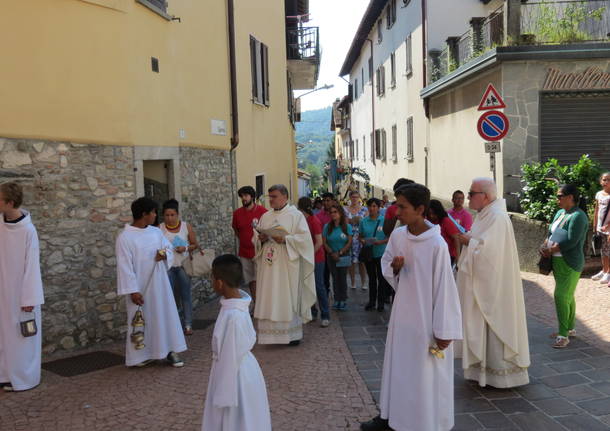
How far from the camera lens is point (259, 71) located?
14.9 meters

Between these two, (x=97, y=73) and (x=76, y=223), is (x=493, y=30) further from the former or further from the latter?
(x=76, y=223)

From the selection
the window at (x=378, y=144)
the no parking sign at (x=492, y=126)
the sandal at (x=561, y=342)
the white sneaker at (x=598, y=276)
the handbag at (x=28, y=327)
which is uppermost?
the window at (x=378, y=144)

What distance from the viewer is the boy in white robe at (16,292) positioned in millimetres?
5715

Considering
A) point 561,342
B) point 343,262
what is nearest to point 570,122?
point 343,262

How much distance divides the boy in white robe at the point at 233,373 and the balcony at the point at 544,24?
1062 cm

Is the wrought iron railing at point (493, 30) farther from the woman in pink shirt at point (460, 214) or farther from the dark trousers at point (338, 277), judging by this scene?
the dark trousers at point (338, 277)

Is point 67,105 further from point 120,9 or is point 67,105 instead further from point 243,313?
point 243,313

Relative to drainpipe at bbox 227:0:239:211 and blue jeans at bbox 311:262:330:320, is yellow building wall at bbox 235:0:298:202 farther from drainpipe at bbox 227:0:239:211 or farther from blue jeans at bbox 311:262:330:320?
blue jeans at bbox 311:262:330:320

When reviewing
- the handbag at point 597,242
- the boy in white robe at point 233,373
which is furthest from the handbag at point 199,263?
the handbag at point 597,242

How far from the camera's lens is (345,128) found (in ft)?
157

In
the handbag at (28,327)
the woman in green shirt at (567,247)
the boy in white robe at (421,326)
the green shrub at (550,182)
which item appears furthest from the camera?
the green shrub at (550,182)

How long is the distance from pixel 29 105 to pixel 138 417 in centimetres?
382

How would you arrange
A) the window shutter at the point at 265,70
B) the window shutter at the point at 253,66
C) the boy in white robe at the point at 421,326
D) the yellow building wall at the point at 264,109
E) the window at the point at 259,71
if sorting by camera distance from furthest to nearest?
the window shutter at the point at 265,70, the window at the point at 259,71, the window shutter at the point at 253,66, the yellow building wall at the point at 264,109, the boy in white robe at the point at 421,326

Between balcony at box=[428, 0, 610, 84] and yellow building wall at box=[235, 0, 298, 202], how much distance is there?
5.34 meters
